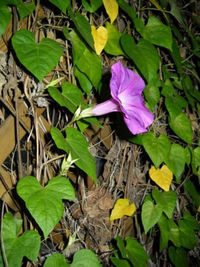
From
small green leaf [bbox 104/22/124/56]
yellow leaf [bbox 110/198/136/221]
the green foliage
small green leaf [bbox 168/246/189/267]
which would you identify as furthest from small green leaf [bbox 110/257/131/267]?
small green leaf [bbox 104/22/124/56]

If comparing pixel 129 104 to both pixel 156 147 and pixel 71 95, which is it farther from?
pixel 156 147

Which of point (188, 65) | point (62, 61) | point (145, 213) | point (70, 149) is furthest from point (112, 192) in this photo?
point (188, 65)

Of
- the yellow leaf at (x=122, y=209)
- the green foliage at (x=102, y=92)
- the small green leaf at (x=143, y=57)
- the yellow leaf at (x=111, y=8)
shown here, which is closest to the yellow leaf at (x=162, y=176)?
the green foliage at (x=102, y=92)

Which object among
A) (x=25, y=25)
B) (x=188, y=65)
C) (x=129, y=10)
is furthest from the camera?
(x=188, y=65)

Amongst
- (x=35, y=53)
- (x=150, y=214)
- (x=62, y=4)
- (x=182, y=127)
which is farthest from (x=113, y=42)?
(x=150, y=214)

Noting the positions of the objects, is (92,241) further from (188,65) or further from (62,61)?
(188,65)
